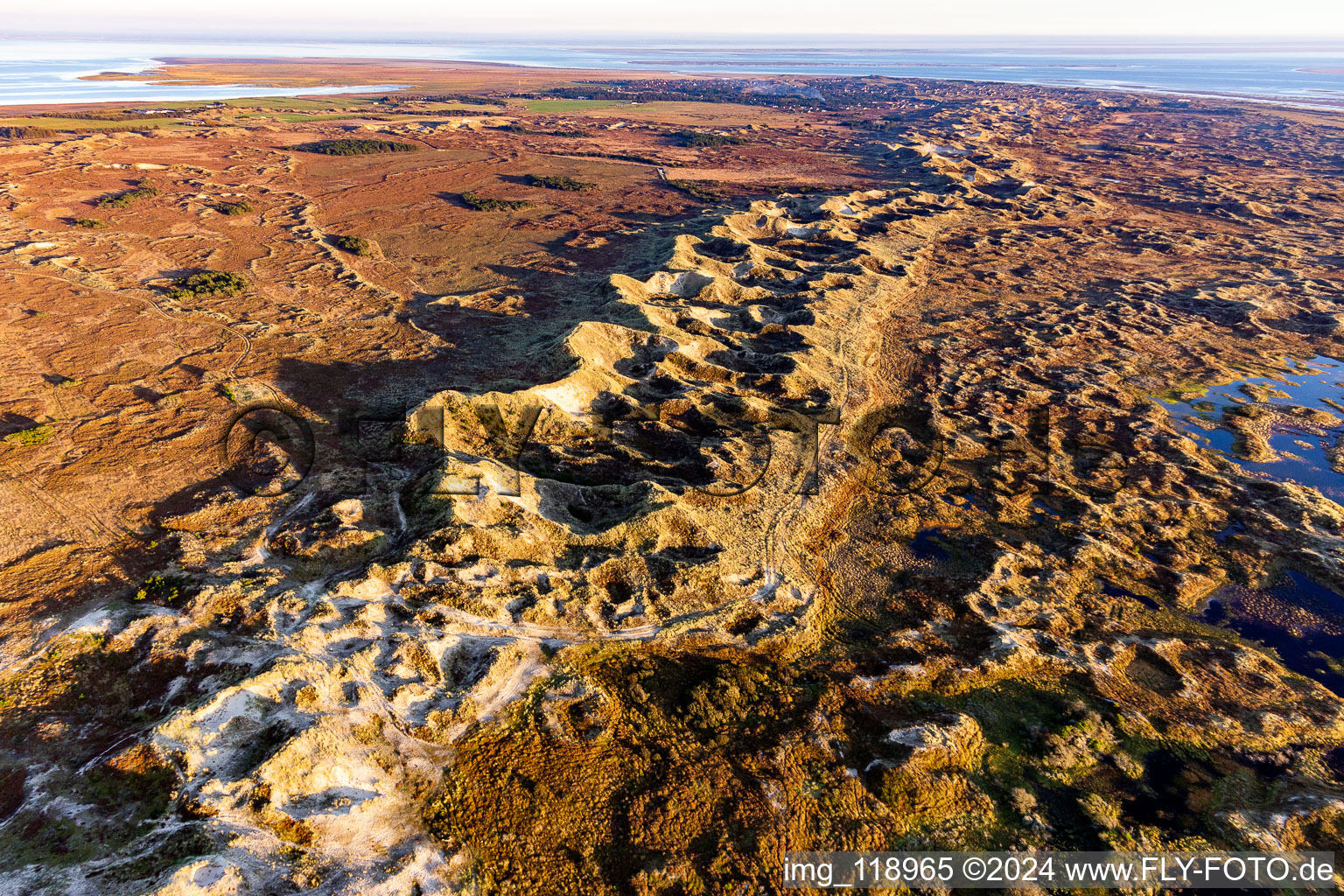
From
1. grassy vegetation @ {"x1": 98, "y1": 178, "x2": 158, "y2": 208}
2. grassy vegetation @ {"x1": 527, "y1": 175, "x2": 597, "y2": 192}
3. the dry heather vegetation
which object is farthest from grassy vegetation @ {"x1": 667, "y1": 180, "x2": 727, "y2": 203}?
grassy vegetation @ {"x1": 98, "y1": 178, "x2": 158, "y2": 208}

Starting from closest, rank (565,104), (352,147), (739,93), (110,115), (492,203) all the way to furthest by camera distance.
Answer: (492,203), (352,147), (110,115), (565,104), (739,93)

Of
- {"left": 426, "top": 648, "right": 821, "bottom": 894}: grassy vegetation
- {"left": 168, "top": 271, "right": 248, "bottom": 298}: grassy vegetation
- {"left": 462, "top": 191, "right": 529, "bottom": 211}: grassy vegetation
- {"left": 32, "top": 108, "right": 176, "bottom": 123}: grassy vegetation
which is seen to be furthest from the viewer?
{"left": 32, "top": 108, "right": 176, "bottom": 123}: grassy vegetation

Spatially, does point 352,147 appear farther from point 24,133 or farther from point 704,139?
point 704,139

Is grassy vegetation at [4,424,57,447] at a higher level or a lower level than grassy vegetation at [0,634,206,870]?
higher

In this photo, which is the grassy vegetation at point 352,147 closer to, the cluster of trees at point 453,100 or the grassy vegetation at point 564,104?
the grassy vegetation at point 564,104

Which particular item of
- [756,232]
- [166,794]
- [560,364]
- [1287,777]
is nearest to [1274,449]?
[1287,777]

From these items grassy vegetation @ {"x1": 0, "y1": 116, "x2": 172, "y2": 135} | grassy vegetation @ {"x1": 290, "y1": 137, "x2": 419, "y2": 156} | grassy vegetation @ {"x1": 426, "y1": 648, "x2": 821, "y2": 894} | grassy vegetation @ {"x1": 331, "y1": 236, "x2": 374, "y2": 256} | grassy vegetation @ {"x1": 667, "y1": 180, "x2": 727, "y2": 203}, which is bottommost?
grassy vegetation @ {"x1": 426, "y1": 648, "x2": 821, "y2": 894}

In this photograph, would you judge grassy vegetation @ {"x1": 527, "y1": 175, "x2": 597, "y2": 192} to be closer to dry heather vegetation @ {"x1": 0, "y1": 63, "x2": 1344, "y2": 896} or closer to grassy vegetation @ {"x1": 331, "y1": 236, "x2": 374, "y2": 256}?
grassy vegetation @ {"x1": 331, "y1": 236, "x2": 374, "y2": 256}

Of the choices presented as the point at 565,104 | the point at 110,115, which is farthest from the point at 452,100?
the point at 110,115
